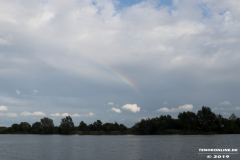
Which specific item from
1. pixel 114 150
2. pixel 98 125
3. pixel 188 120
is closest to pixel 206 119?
pixel 188 120

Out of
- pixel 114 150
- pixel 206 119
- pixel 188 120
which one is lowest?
pixel 114 150

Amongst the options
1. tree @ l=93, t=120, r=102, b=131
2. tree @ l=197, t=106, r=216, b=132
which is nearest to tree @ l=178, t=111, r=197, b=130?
tree @ l=197, t=106, r=216, b=132

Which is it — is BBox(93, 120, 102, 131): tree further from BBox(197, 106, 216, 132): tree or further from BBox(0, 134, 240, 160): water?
BBox(0, 134, 240, 160): water

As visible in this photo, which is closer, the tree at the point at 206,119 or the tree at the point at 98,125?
the tree at the point at 206,119

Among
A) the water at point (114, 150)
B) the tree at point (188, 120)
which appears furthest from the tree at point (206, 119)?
the water at point (114, 150)

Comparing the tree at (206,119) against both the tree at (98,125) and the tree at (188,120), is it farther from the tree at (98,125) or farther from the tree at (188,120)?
the tree at (98,125)

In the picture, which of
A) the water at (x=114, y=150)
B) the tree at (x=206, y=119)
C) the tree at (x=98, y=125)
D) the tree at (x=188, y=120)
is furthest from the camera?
the tree at (x=98, y=125)

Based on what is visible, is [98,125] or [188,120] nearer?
[188,120]

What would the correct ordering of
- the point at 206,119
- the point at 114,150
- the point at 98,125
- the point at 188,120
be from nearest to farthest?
the point at 114,150
the point at 188,120
the point at 206,119
the point at 98,125

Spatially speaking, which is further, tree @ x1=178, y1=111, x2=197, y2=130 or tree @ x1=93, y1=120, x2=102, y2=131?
tree @ x1=93, y1=120, x2=102, y2=131

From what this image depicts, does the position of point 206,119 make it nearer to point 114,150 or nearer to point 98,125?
point 98,125

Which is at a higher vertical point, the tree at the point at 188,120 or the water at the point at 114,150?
the tree at the point at 188,120

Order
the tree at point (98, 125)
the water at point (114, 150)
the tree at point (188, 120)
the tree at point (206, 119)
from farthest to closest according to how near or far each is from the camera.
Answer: the tree at point (98, 125) < the tree at point (188, 120) < the tree at point (206, 119) < the water at point (114, 150)

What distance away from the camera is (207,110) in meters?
166
